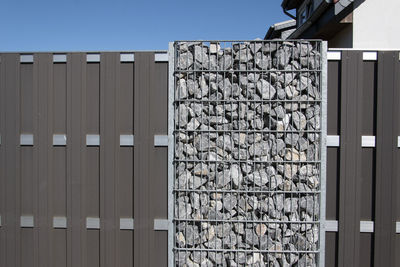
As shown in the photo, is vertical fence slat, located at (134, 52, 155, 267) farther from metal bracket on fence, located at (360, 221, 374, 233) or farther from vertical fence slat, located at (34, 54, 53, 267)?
metal bracket on fence, located at (360, 221, 374, 233)

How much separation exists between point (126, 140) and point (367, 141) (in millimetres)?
2017

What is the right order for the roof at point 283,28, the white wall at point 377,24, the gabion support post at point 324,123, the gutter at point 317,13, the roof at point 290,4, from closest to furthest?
the gabion support post at point 324,123 < the white wall at point 377,24 < the gutter at point 317,13 < the roof at point 290,4 < the roof at point 283,28

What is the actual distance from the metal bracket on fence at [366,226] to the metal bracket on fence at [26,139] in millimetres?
2909

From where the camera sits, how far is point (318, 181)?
2035mm

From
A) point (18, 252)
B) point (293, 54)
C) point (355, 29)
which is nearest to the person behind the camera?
point (293, 54)

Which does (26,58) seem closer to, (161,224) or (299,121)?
(161,224)

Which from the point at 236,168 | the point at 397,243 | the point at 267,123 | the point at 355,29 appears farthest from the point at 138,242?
the point at 355,29

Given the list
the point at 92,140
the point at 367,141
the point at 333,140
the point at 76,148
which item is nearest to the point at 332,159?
the point at 333,140

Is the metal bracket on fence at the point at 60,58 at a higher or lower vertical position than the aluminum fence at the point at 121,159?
higher

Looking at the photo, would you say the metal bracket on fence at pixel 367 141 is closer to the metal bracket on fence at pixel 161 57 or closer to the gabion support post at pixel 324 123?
the gabion support post at pixel 324 123

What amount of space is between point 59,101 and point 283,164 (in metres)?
1.98

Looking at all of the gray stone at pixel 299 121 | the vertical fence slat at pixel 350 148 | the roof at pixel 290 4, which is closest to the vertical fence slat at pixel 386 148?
the vertical fence slat at pixel 350 148

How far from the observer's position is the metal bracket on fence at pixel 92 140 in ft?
6.91

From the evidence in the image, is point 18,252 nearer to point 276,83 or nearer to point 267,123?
point 267,123
